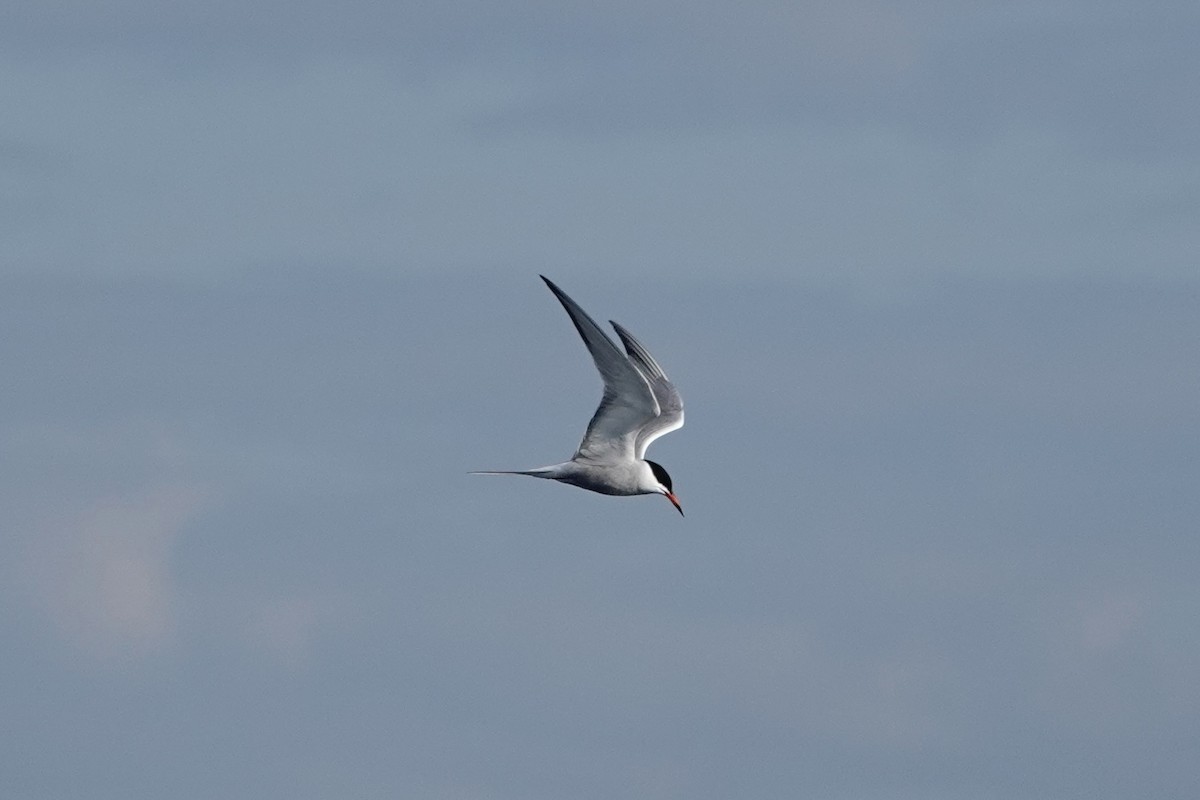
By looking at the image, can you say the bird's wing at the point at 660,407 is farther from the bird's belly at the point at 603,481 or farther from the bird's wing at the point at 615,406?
the bird's belly at the point at 603,481

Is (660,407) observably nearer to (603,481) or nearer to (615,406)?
(615,406)

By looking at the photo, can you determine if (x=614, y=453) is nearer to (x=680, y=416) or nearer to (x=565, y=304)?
(x=680, y=416)

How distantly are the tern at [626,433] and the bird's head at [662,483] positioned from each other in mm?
16

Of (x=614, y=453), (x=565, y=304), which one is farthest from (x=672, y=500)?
(x=565, y=304)

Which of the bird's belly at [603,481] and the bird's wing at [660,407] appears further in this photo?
the bird's belly at [603,481]

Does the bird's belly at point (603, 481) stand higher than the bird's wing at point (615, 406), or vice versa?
the bird's wing at point (615, 406)

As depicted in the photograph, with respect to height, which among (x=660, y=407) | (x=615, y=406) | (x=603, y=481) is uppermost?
(x=660, y=407)

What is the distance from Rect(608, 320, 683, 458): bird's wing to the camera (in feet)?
126

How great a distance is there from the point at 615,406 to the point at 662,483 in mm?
2066

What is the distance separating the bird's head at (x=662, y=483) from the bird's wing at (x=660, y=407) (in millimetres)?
470

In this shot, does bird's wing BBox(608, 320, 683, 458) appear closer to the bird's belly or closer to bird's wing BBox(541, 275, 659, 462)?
bird's wing BBox(541, 275, 659, 462)

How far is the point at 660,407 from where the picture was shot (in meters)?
38.5

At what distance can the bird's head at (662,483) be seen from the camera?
3938 centimetres

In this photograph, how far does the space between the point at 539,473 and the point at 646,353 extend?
2.52 meters
